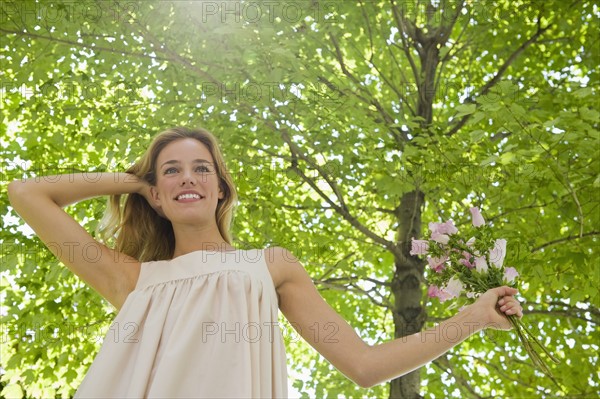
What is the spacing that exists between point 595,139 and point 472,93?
2.10 metres

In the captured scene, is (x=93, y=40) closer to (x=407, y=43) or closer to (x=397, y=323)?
(x=407, y=43)

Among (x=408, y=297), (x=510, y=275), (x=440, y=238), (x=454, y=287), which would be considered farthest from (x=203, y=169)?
(x=408, y=297)

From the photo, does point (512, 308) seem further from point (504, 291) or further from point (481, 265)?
point (481, 265)

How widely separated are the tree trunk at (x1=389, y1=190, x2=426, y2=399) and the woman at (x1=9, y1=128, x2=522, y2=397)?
2.82 m

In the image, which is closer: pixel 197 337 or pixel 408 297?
pixel 197 337

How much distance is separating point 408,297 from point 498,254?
3.04m

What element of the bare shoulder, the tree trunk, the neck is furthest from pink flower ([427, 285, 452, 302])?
the tree trunk

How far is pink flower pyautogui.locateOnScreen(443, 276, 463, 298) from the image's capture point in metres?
2.38

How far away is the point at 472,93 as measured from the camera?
19.9ft

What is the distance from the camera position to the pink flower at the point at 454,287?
238 centimetres

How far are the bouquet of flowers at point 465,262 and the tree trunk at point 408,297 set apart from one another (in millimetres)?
2745

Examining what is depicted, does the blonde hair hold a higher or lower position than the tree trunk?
lower

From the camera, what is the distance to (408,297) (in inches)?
212

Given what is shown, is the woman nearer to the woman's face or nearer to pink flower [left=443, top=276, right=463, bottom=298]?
the woman's face
